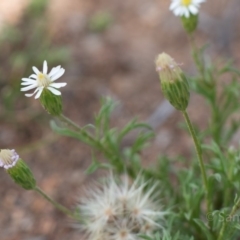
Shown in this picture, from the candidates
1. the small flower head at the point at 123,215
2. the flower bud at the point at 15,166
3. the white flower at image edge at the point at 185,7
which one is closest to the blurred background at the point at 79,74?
the small flower head at the point at 123,215

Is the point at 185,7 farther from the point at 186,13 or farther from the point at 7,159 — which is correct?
the point at 7,159

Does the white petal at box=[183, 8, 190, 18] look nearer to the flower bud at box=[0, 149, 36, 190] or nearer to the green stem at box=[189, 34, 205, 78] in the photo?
the green stem at box=[189, 34, 205, 78]

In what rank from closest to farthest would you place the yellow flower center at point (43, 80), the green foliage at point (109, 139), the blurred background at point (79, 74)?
the yellow flower center at point (43, 80)
the green foliage at point (109, 139)
the blurred background at point (79, 74)

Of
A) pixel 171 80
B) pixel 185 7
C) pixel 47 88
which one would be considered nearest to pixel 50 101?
pixel 47 88

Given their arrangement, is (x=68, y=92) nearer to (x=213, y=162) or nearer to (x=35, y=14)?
(x=35, y=14)

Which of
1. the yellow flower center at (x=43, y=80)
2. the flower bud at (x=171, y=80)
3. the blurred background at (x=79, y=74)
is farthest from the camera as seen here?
the blurred background at (x=79, y=74)

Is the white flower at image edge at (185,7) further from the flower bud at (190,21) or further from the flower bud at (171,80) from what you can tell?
the flower bud at (171,80)

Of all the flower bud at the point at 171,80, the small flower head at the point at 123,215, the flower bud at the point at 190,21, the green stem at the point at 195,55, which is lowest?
the small flower head at the point at 123,215

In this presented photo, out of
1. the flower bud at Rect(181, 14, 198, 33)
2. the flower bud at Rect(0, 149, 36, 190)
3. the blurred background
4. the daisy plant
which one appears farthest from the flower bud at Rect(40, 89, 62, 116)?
the blurred background
